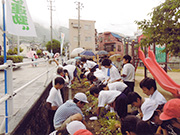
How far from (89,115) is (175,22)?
10.6 feet

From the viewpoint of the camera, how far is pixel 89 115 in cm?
417

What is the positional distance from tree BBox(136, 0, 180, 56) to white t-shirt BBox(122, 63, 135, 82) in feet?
3.14

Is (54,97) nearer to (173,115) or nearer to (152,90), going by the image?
(152,90)

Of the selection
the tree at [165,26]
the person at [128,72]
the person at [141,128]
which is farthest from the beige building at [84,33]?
the person at [141,128]

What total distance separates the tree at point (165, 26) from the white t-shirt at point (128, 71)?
96 centimetres

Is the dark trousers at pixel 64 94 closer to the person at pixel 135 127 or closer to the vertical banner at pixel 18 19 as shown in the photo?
the vertical banner at pixel 18 19

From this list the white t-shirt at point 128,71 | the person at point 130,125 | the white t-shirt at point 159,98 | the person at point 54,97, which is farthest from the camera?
the white t-shirt at point 128,71

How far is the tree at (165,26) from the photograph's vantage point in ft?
10.1

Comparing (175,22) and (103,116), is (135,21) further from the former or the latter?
(103,116)

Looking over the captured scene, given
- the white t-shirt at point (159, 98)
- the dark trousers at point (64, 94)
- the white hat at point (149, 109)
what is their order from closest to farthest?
1. the white hat at point (149, 109)
2. the white t-shirt at point (159, 98)
3. the dark trousers at point (64, 94)

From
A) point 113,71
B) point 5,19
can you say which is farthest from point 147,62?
point 5,19

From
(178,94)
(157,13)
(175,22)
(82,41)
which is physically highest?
(82,41)

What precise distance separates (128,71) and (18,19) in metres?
3.26

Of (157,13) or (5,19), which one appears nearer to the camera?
(5,19)
